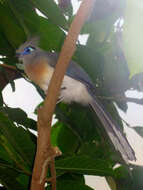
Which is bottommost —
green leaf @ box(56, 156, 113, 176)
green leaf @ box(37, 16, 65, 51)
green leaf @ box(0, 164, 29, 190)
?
green leaf @ box(0, 164, 29, 190)

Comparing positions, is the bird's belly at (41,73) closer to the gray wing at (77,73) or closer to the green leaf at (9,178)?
the gray wing at (77,73)

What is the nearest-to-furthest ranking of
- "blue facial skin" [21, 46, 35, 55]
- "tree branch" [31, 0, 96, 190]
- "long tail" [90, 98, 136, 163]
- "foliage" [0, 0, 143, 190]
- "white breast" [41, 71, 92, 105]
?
"tree branch" [31, 0, 96, 190], "long tail" [90, 98, 136, 163], "foliage" [0, 0, 143, 190], "white breast" [41, 71, 92, 105], "blue facial skin" [21, 46, 35, 55]

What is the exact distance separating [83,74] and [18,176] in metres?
0.27

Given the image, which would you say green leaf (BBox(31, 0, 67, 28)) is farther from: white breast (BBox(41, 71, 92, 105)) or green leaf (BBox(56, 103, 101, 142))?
green leaf (BBox(56, 103, 101, 142))

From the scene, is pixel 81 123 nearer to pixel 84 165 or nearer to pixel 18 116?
pixel 18 116

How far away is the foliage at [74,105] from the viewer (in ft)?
2.22

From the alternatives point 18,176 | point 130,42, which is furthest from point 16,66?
point 130,42

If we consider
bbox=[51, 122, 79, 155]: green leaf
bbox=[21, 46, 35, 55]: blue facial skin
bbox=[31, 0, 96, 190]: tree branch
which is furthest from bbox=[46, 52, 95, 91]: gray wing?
bbox=[31, 0, 96, 190]: tree branch

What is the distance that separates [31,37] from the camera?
2.73 ft

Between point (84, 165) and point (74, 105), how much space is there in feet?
0.93

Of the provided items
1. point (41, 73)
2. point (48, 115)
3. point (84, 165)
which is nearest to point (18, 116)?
point (41, 73)

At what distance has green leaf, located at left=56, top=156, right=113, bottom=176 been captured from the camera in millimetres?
641

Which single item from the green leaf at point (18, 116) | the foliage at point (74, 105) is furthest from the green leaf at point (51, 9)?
the green leaf at point (18, 116)

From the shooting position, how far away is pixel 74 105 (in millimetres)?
919
